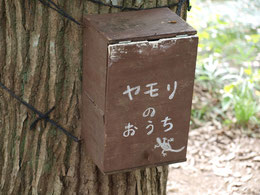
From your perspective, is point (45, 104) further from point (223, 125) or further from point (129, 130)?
point (223, 125)

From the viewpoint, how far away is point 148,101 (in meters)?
1.68

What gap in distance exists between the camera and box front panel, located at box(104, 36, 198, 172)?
158cm

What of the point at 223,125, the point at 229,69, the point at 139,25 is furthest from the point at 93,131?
the point at 229,69

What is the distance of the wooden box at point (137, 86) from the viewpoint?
62.2 inches

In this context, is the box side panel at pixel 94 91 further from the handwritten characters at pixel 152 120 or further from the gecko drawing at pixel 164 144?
the gecko drawing at pixel 164 144

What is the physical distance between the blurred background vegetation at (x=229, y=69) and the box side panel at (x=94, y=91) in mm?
2037

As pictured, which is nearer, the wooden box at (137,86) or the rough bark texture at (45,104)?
the wooden box at (137,86)

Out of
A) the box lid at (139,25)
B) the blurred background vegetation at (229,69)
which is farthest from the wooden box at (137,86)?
the blurred background vegetation at (229,69)

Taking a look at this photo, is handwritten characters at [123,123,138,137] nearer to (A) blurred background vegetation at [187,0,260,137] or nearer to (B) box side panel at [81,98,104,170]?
(B) box side panel at [81,98,104,170]

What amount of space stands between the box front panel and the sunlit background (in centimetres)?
160

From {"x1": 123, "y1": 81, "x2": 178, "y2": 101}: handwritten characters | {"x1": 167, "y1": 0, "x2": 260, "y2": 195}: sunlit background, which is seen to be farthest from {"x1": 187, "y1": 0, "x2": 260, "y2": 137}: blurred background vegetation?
{"x1": 123, "y1": 81, "x2": 178, "y2": 101}: handwritten characters

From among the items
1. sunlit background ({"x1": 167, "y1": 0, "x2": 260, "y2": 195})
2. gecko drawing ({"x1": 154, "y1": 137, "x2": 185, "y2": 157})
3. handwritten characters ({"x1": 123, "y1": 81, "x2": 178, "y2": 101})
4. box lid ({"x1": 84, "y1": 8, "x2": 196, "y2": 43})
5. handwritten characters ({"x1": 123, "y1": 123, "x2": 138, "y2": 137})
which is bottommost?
sunlit background ({"x1": 167, "y1": 0, "x2": 260, "y2": 195})

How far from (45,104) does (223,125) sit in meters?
2.49

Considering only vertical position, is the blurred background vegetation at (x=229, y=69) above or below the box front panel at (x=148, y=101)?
below
